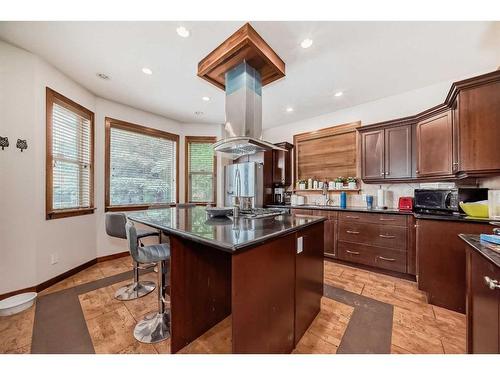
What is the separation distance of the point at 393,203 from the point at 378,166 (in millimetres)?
695

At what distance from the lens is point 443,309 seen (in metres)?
1.94

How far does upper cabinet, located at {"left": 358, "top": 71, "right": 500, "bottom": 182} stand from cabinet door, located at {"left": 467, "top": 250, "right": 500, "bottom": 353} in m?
1.43

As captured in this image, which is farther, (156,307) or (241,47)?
(156,307)

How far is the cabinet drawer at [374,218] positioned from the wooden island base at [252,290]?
1384 millimetres

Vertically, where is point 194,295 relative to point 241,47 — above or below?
below

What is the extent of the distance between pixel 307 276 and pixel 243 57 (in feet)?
7.20

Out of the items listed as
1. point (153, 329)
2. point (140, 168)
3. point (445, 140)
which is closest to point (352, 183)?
point (445, 140)

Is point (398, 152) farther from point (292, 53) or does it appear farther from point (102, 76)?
point (102, 76)

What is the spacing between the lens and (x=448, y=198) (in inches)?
86.8

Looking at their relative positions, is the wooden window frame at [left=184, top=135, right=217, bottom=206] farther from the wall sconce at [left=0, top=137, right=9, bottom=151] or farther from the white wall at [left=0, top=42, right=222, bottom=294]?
the wall sconce at [left=0, top=137, right=9, bottom=151]

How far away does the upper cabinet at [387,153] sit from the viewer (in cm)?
284

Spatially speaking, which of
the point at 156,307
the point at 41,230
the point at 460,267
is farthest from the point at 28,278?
the point at 460,267

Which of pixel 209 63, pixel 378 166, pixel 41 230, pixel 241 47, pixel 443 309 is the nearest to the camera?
pixel 241 47
